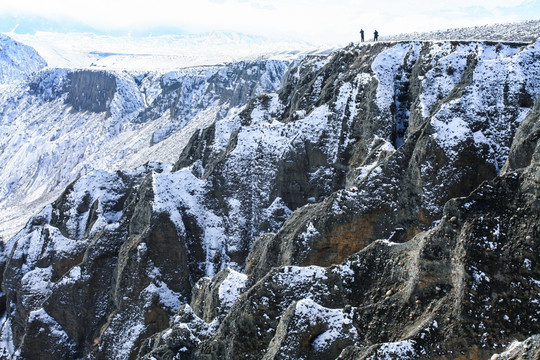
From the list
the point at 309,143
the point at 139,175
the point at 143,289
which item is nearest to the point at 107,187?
the point at 139,175

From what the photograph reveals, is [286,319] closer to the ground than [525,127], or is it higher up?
closer to the ground

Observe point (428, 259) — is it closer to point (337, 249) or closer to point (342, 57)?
point (337, 249)

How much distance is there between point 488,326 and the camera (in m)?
12.3

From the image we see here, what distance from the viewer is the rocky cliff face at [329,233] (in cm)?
1347

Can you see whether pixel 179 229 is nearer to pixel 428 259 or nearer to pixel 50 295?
pixel 50 295

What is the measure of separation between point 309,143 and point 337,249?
649 inches

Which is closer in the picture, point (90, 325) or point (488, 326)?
point (488, 326)

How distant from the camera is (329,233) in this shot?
89.8 feet

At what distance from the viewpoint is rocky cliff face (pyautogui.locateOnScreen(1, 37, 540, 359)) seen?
13469 mm

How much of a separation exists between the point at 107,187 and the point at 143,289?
72.5 feet

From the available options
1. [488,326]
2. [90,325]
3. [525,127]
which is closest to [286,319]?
[488,326]

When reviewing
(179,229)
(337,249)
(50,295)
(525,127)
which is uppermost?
(525,127)

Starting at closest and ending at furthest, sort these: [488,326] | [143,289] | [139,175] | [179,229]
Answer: [488,326] → [143,289] → [179,229] → [139,175]

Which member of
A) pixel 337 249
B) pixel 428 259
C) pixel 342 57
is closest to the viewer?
pixel 428 259
